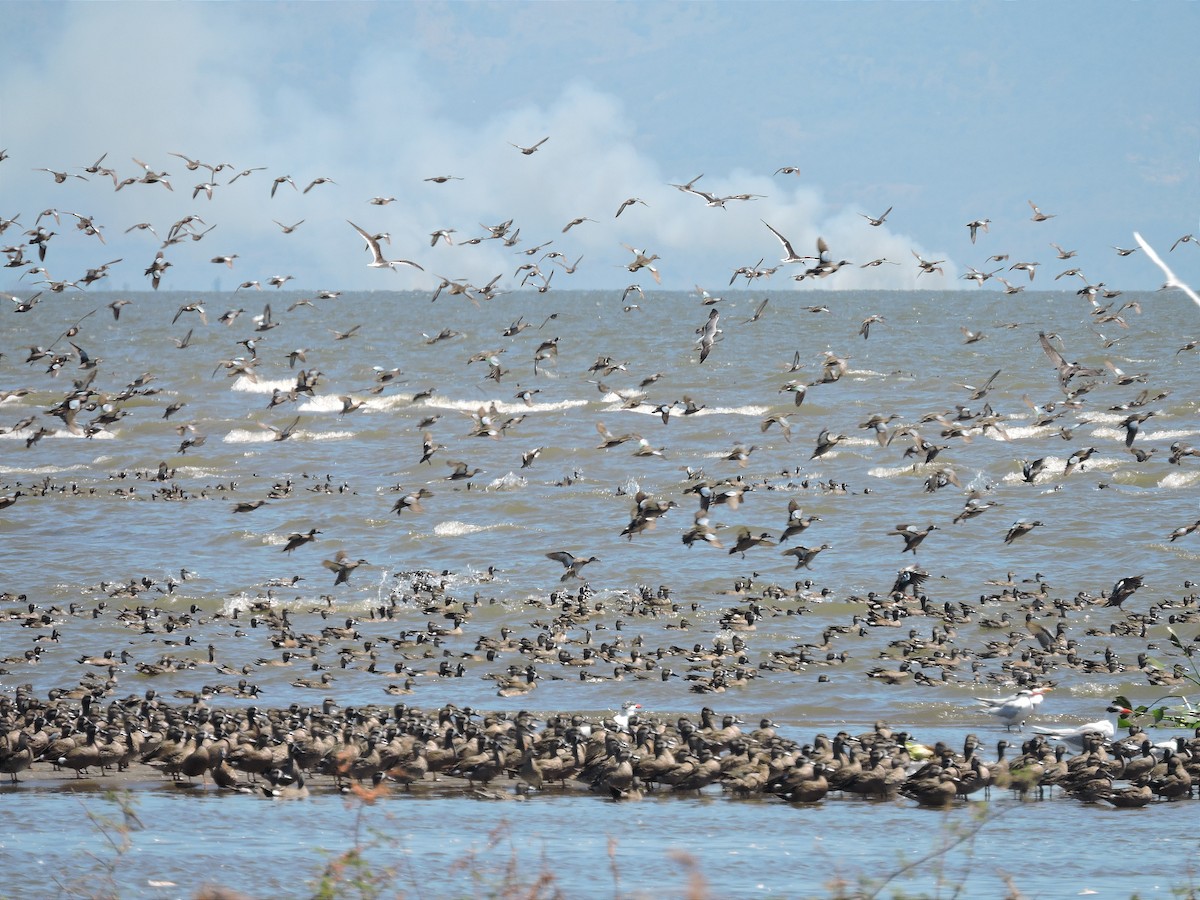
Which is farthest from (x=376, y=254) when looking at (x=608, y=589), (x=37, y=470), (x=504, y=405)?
(x=504, y=405)

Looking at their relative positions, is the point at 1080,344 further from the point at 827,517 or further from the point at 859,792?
the point at 859,792

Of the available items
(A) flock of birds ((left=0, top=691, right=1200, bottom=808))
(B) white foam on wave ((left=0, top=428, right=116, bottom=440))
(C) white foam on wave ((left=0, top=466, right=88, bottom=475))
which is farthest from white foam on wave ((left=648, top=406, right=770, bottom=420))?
(A) flock of birds ((left=0, top=691, right=1200, bottom=808))

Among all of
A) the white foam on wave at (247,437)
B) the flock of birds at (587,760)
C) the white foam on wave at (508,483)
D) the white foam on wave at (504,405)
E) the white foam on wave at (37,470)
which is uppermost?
the white foam on wave at (504,405)

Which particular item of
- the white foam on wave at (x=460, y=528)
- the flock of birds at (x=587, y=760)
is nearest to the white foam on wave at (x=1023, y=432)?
the white foam on wave at (x=460, y=528)

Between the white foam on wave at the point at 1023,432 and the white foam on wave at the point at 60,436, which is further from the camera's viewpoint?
the white foam on wave at the point at 60,436

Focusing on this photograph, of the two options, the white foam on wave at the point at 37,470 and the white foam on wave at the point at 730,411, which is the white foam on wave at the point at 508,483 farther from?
the white foam on wave at the point at 730,411

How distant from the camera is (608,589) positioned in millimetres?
25938

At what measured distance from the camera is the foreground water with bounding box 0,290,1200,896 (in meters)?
12.1

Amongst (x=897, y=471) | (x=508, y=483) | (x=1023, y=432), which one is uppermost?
(x=1023, y=432)

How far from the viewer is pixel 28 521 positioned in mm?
33250

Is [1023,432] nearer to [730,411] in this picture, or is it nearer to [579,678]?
[730,411]

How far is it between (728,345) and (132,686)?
70.7m

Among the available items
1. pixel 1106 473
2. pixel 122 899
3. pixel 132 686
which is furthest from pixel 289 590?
pixel 1106 473

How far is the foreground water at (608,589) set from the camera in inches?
478
